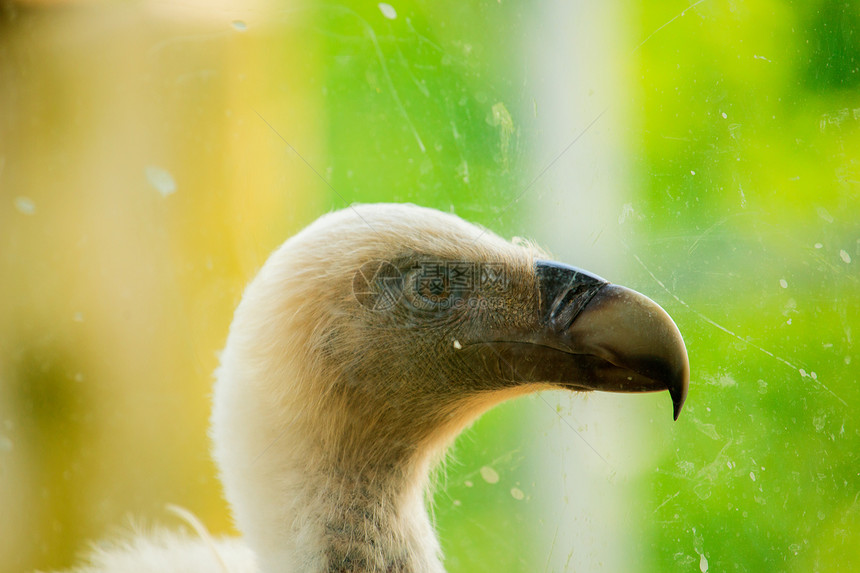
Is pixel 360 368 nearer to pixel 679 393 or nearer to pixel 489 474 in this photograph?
pixel 489 474

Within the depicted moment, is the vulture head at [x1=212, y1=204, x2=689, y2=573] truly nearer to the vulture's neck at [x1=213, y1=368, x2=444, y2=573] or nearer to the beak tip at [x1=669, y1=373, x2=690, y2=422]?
the vulture's neck at [x1=213, y1=368, x2=444, y2=573]

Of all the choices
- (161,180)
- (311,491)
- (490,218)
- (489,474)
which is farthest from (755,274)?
(161,180)

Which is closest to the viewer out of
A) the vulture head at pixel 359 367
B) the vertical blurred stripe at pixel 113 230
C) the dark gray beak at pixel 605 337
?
the dark gray beak at pixel 605 337

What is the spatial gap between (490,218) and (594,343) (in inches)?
9.8

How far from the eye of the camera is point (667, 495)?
94 centimetres

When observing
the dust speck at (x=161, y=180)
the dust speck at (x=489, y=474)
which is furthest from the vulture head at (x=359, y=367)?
the dust speck at (x=161, y=180)

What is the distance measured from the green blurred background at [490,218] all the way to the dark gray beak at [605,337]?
8 cm

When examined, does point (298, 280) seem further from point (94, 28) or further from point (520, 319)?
point (94, 28)

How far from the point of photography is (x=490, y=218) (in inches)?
41.8

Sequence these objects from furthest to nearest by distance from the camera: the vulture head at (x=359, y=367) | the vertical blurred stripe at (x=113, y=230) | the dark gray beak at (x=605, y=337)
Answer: the vertical blurred stripe at (x=113, y=230)
the vulture head at (x=359, y=367)
the dark gray beak at (x=605, y=337)

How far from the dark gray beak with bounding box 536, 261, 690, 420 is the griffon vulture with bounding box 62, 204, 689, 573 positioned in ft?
0.07

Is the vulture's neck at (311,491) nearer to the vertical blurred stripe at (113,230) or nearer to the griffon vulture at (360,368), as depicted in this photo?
the griffon vulture at (360,368)

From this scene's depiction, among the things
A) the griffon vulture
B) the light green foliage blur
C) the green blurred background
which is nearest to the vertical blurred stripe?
the green blurred background

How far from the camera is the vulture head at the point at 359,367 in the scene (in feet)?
3.34
